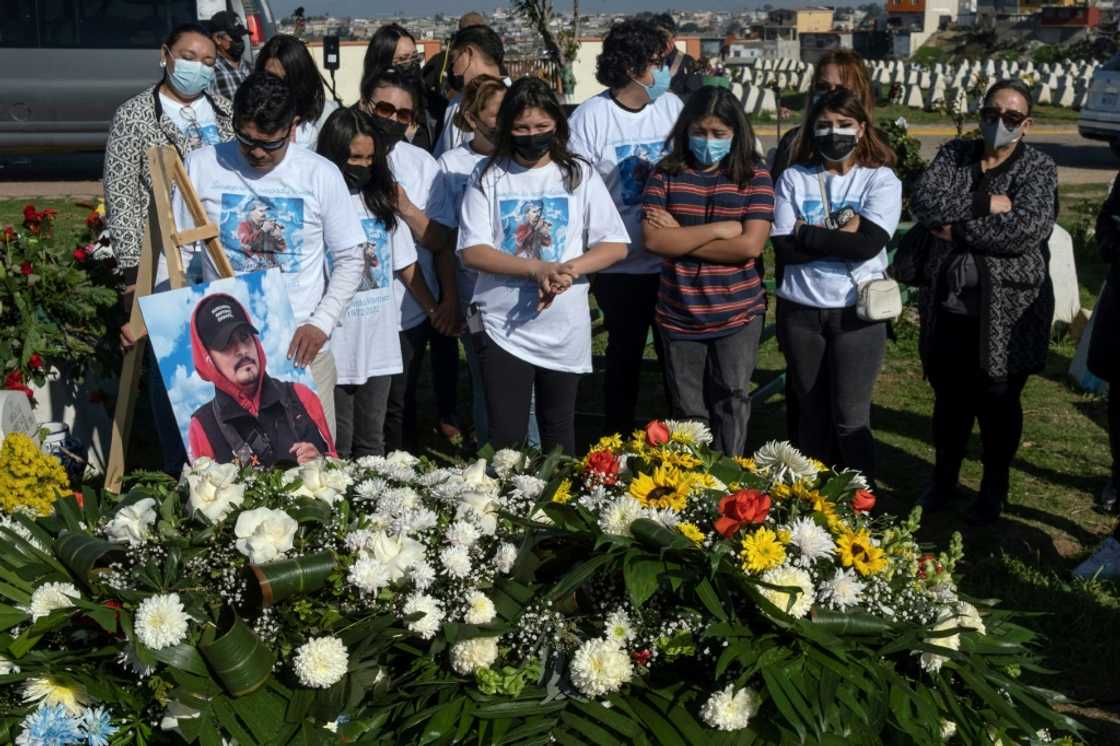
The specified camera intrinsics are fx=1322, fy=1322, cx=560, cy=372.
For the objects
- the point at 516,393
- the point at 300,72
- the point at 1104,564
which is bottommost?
the point at 1104,564

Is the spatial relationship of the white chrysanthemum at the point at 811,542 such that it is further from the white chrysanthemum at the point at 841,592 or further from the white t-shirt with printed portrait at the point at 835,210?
the white t-shirt with printed portrait at the point at 835,210

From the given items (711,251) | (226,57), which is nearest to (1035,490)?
(711,251)

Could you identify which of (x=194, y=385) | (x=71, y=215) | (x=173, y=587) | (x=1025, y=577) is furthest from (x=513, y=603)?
(x=71, y=215)

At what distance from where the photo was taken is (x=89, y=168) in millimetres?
16000

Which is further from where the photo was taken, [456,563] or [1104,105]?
[1104,105]

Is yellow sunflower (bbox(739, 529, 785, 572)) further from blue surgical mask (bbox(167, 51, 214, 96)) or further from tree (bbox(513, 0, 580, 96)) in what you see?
tree (bbox(513, 0, 580, 96))

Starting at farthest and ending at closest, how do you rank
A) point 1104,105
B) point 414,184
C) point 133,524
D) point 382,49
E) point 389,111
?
point 1104,105
point 382,49
point 389,111
point 414,184
point 133,524

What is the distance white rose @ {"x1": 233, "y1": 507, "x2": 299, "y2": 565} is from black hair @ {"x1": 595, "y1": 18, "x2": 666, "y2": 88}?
315 cm

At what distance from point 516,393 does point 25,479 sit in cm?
191

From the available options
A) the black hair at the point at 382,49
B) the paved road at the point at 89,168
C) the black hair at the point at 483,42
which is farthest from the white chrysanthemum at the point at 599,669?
the paved road at the point at 89,168

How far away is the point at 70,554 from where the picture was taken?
2832mm

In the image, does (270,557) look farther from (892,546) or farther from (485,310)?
(485,310)

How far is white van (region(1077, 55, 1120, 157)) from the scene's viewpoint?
1641cm

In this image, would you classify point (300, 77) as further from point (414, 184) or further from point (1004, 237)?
point (1004, 237)
